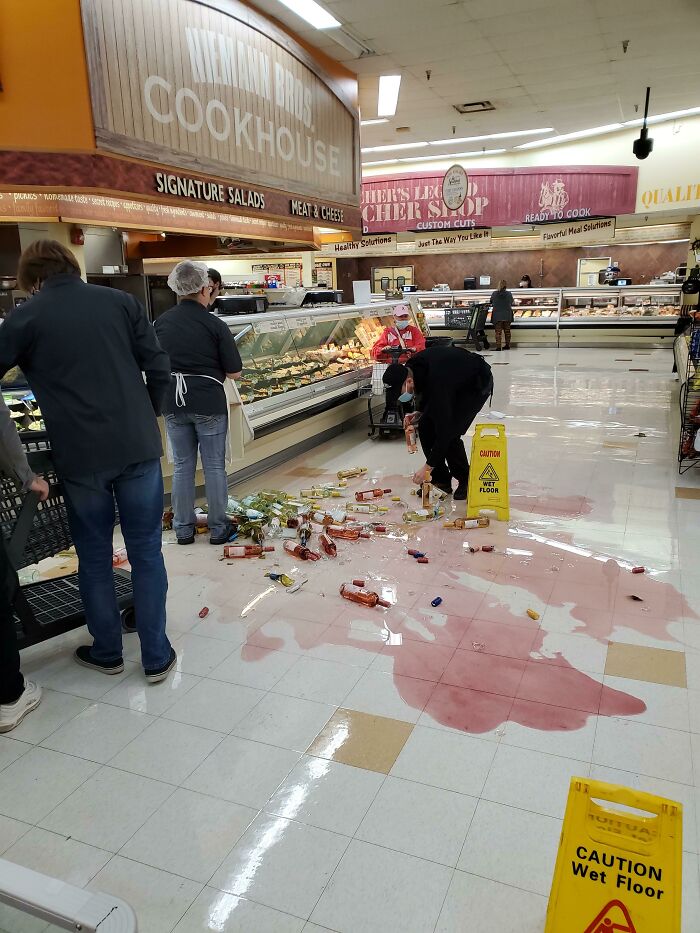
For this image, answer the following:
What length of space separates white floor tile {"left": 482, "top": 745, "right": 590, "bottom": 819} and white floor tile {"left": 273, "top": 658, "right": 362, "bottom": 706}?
0.73m

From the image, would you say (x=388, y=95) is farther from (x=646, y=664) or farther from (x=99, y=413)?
(x=646, y=664)

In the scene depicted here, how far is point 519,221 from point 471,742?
10419 millimetres

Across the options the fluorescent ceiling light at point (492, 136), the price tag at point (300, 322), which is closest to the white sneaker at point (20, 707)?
the price tag at point (300, 322)

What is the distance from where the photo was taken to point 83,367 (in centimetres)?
270

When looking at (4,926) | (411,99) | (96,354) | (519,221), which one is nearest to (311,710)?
(4,926)

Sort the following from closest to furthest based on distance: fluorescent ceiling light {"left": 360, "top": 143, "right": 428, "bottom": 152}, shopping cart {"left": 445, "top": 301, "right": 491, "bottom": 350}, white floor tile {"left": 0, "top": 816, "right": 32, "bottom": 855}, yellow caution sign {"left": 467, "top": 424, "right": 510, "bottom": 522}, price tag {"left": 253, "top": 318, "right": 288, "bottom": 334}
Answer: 1. white floor tile {"left": 0, "top": 816, "right": 32, "bottom": 855}
2. yellow caution sign {"left": 467, "top": 424, "right": 510, "bottom": 522}
3. price tag {"left": 253, "top": 318, "right": 288, "bottom": 334}
4. fluorescent ceiling light {"left": 360, "top": 143, "right": 428, "bottom": 152}
5. shopping cart {"left": 445, "top": 301, "right": 491, "bottom": 350}

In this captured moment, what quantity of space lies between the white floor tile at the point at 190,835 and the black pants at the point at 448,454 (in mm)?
3349

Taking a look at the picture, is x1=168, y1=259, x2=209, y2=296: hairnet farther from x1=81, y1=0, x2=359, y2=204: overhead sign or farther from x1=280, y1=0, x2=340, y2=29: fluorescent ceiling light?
x1=280, y1=0, x2=340, y2=29: fluorescent ceiling light

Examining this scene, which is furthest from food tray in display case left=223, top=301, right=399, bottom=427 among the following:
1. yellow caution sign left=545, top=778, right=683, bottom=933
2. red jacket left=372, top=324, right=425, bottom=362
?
yellow caution sign left=545, top=778, right=683, bottom=933

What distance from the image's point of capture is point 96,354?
2711mm

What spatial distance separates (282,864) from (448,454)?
148 inches

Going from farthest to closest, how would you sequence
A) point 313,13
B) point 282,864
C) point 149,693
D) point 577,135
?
point 577,135 < point 313,13 < point 149,693 < point 282,864

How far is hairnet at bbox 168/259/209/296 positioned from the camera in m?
4.28

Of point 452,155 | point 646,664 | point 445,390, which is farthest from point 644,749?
point 452,155
